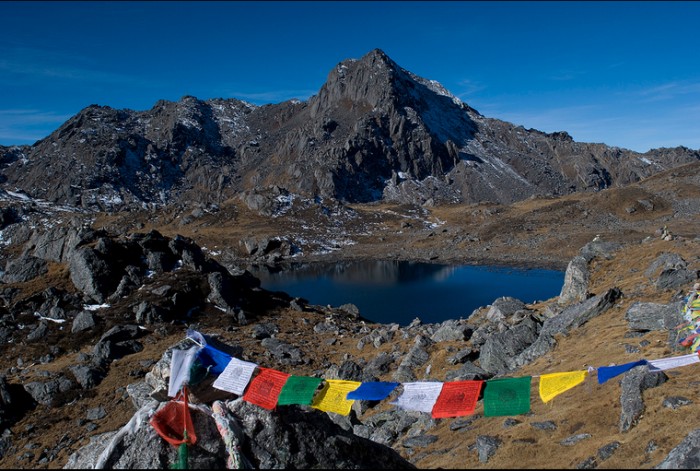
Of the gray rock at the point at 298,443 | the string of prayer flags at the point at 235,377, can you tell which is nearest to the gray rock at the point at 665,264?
the gray rock at the point at 298,443

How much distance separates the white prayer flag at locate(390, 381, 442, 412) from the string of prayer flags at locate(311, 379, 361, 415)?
125 centimetres

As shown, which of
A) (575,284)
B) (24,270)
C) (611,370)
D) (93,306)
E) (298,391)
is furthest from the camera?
(24,270)

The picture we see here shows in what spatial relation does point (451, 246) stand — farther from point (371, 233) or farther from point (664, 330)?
point (664, 330)

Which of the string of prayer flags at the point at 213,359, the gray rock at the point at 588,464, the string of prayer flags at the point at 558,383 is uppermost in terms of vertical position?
the string of prayer flags at the point at 213,359

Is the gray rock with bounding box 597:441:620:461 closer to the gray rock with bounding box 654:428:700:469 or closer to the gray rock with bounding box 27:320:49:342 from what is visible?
the gray rock with bounding box 654:428:700:469

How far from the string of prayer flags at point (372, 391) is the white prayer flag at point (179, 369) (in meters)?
4.04

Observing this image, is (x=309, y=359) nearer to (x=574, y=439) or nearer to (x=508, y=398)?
(x=574, y=439)

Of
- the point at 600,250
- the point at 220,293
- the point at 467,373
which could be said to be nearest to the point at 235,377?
the point at 467,373

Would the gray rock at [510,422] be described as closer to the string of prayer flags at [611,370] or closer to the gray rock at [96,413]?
the string of prayer flags at [611,370]

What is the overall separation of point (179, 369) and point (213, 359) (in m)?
0.98

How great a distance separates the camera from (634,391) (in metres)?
13.6

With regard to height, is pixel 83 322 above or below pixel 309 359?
above

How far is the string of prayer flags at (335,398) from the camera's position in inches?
442

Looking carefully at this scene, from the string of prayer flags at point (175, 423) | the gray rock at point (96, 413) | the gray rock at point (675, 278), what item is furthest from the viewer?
the gray rock at point (675, 278)
